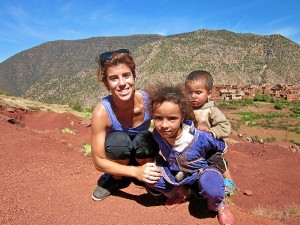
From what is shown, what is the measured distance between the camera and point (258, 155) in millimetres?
10344

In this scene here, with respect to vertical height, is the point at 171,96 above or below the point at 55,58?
below

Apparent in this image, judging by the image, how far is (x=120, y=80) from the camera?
3006 mm

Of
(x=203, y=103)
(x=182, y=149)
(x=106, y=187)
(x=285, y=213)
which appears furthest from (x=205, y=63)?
(x=182, y=149)

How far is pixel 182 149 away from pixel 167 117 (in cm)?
33

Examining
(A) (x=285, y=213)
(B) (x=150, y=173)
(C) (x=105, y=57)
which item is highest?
(C) (x=105, y=57)

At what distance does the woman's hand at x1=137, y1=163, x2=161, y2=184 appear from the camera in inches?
113

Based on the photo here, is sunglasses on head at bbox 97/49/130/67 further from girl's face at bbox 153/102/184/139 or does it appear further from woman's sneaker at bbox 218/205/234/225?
woman's sneaker at bbox 218/205/234/225

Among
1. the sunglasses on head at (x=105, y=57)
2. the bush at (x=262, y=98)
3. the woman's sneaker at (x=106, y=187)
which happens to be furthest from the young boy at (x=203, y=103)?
the bush at (x=262, y=98)

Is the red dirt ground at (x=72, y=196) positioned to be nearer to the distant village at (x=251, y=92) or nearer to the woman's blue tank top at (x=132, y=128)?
the woman's blue tank top at (x=132, y=128)

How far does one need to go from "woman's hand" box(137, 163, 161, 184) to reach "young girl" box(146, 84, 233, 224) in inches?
2.9

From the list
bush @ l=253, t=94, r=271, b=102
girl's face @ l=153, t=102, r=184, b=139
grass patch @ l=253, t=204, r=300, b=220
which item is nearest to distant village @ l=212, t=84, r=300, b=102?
bush @ l=253, t=94, r=271, b=102

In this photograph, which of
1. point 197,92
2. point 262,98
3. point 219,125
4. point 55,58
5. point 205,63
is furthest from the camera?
point 55,58

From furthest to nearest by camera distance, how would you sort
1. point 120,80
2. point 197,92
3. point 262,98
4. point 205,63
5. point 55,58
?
point 55,58
point 205,63
point 262,98
point 197,92
point 120,80

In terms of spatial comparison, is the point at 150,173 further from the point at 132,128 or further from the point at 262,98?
the point at 262,98
